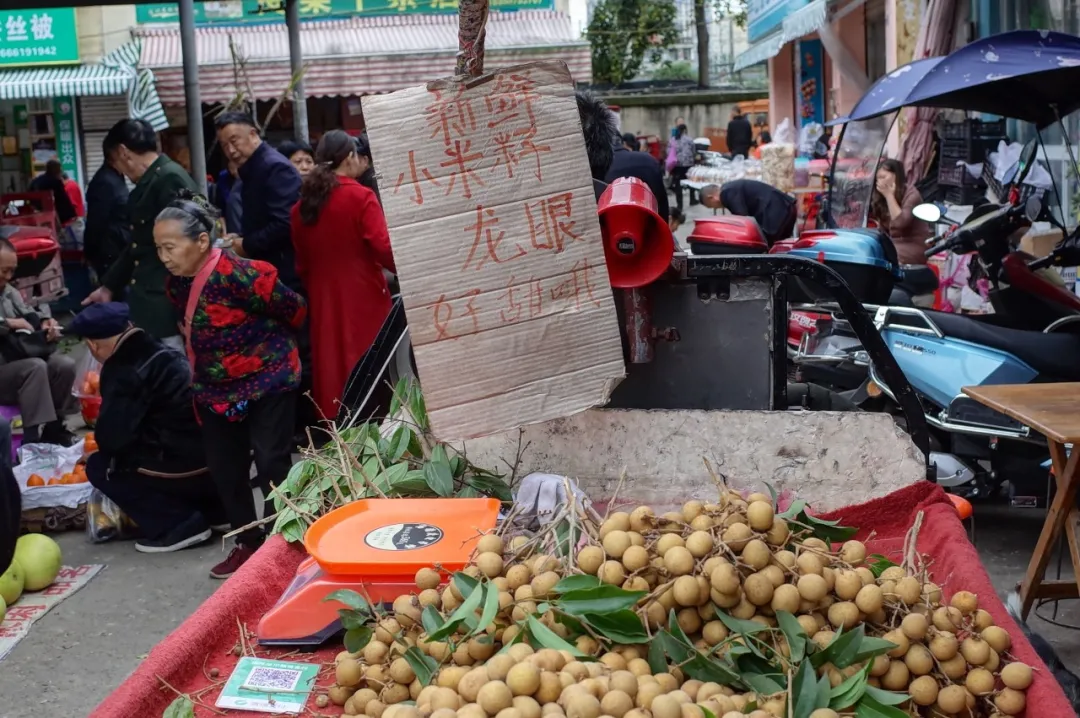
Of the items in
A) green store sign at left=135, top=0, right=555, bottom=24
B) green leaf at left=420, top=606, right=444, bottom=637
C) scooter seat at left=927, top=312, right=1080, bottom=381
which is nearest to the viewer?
green leaf at left=420, top=606, right=444, bottom=637

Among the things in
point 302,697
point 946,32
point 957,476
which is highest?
point 946,32

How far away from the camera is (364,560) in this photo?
2.19 m

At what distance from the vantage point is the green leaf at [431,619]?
1.92 m

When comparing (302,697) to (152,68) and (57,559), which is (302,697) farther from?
(152,68)

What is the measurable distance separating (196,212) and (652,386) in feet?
7.58

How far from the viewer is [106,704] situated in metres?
1.95

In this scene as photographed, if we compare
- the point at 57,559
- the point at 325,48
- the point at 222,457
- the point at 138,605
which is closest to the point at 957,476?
the point at 222,457

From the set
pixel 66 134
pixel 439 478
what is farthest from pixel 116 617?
pixel 66 134

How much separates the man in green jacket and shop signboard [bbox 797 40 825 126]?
43.5 feet

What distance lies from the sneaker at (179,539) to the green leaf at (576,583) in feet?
12.3

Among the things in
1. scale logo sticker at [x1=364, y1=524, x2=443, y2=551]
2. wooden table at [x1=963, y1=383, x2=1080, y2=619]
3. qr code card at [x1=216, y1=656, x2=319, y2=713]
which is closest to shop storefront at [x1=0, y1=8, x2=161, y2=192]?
wooden table at [x1=963, y1=383, x2=1080, y2=619]

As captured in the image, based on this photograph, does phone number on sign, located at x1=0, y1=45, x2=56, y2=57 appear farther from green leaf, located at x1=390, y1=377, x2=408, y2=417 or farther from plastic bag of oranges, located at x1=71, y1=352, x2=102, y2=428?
green leaf, located at x1=390, y1=377, x2=408, y2=417

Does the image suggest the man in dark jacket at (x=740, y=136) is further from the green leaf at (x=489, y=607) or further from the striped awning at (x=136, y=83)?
the green leaf at (x=489, y=607)

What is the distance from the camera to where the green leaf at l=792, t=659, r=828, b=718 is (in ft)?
5.55
